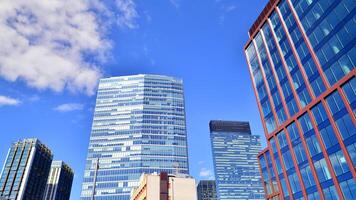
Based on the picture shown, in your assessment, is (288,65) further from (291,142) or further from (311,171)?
(311,171)

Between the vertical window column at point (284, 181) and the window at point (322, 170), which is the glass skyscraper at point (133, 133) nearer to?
the vertical window column at point (284, 181)

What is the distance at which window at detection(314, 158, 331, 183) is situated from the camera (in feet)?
143

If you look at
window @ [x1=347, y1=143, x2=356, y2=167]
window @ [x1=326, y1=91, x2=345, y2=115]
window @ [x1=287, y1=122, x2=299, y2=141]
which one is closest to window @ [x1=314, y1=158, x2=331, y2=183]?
window @ [x1=347, y1=143, x2=356, y2=167]

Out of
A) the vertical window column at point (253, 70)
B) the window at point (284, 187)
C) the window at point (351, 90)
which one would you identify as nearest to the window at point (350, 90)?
the window at point (351, 90)

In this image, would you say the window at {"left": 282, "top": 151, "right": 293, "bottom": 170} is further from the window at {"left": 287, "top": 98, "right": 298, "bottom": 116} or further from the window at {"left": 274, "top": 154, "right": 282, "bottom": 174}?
the window at {"left": 287, "top": 98, "right": 298, "bottom": 116}

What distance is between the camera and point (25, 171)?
16400 cm

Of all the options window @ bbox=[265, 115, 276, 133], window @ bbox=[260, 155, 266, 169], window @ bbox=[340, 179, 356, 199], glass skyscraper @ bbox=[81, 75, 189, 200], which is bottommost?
window @ bbox=[340, 179, 356, 199]

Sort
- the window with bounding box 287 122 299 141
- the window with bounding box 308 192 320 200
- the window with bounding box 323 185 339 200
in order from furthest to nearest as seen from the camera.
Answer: the window with bounding box 287 122 299 141 → the window with bounding box 308 192 320 200 → the window with bounding box 323 185 339 200

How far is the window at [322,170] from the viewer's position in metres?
43.5

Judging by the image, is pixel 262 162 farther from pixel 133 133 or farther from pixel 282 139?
pixel 133 133

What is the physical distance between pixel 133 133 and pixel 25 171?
2597 inches

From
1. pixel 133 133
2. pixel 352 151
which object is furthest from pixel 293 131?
pixel 133 133

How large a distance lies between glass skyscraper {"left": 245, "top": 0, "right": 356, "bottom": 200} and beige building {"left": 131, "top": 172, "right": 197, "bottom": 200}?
69.9 feet

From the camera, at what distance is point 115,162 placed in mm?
160250
